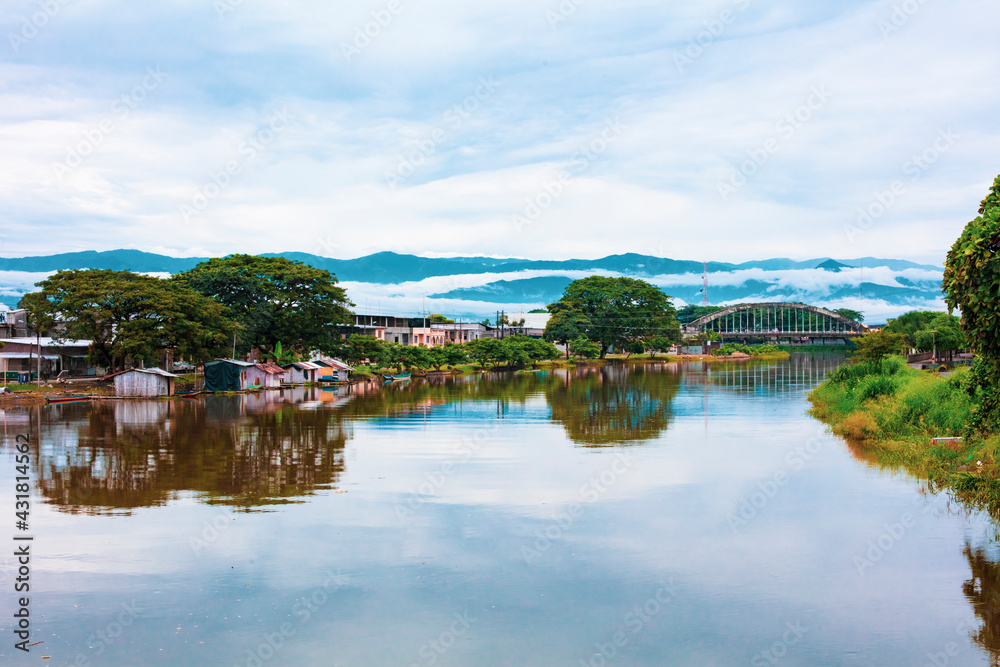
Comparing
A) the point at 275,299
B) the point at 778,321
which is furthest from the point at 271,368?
the point at 778,321

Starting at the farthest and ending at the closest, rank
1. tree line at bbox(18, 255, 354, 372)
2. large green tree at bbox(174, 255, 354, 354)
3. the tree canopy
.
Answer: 1. large green tree at bbox(174, 255, 354, 354)
2. tree line at bbox(18, 255, 354, 372)
3. the tree canopy

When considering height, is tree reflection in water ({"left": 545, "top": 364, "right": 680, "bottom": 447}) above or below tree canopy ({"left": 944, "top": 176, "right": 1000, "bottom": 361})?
below

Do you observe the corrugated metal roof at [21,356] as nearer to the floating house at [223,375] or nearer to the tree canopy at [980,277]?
the floating house at [223,375]

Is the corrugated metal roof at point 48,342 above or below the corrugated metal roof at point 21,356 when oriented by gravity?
above

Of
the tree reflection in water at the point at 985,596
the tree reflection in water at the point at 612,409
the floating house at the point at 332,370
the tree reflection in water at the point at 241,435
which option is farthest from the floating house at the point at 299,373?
the tree reflection in water at the point at 985,596

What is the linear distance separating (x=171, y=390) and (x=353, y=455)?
2682 centimetres

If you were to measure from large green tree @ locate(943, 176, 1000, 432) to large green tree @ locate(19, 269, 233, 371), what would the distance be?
41.3 meters

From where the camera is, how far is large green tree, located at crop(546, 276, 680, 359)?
109m

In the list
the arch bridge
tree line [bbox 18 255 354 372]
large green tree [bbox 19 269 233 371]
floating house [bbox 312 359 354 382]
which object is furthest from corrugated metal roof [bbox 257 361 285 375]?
the arch bridge

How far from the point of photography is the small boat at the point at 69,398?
41.5m

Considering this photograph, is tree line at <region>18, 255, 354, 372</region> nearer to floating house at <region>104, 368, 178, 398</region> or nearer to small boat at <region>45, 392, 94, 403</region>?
floating house at <region>104, 368, 178, 398</region>

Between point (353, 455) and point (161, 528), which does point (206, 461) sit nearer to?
point (353, 455)

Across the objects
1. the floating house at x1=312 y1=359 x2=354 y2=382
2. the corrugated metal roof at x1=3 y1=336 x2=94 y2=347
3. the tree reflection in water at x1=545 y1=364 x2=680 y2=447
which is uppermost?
the corrugated metal roof at x1=3 y1=336 x2=94 y2=347

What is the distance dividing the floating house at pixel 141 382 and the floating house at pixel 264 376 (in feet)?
21.5
